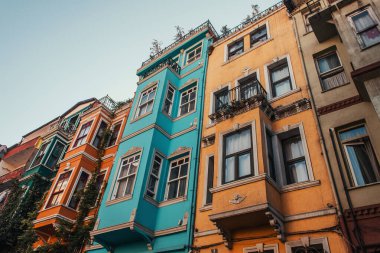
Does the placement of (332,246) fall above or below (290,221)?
below

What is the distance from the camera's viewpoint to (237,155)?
396 inches

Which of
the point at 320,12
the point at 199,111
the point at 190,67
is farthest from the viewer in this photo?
the point at 190,67

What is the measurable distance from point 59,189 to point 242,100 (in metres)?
11.4

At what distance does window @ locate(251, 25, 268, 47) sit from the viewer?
50.2 feet

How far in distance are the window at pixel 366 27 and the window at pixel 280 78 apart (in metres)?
3.12

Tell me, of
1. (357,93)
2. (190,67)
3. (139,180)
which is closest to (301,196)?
(357,93)

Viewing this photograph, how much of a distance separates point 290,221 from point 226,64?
9.39 m

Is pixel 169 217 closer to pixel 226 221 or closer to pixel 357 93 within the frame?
pixel 226 221

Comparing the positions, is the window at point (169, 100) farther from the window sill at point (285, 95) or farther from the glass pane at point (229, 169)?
the glass pane at point (229, 169)

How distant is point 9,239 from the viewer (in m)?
16.2

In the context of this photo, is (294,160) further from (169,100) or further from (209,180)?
(169,100)

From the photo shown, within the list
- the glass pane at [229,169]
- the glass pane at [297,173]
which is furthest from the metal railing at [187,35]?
the glass pane at [297,173]

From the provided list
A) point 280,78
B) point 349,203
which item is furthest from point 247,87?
point 349,203

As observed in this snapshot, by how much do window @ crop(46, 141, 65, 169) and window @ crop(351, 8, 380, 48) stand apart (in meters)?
19.4
